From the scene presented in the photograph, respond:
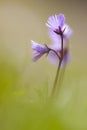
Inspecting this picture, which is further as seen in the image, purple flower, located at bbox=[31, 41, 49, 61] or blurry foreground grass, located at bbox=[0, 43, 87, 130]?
purple flower, located at bbox=[31, 41, 49, 61]

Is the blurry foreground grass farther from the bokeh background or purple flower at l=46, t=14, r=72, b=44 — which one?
purple flower at l=46, t=14, r=72, b=44

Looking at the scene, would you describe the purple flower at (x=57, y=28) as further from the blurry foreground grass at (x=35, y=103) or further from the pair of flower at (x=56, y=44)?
the blurry foreground grass at (x=35, y=103)

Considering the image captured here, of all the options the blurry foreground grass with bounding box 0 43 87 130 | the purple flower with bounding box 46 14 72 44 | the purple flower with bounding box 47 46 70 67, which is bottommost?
the blurry foreground grass with bounding box 0 43 87 130

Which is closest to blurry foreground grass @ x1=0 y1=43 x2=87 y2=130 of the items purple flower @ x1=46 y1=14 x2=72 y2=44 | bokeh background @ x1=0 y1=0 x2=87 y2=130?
bokeh background @ x1=0 y1=0 x2=87 y2=130

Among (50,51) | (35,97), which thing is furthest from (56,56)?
(35,97)

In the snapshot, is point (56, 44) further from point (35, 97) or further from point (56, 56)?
point (35, 97)

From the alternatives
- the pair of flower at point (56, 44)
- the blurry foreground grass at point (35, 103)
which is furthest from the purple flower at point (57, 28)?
the blurry foreground grass at point (35, 103)

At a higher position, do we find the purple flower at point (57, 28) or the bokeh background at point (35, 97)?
the purple flower at point (57, 28)
